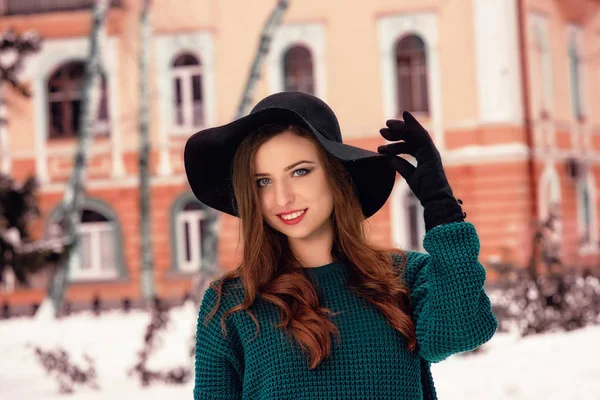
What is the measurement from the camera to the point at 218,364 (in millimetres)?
1775

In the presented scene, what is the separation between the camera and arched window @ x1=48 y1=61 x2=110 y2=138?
852 cm

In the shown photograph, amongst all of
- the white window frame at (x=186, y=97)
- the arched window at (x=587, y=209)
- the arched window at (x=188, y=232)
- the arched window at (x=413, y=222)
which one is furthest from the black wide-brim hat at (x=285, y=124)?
the arched window at (x=587, y=209)

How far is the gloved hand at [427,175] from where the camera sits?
1.61 m

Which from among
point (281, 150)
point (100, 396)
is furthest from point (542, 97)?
point (281, 150)

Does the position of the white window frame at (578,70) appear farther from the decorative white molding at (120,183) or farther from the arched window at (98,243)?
the arched window at (98,243)

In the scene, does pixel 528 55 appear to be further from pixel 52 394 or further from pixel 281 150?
pixel 281 150

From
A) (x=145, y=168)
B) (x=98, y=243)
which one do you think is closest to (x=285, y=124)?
(x=145, y=168)

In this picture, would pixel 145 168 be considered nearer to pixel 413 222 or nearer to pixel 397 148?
pixel 413 222

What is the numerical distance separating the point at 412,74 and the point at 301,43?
3.46 feet

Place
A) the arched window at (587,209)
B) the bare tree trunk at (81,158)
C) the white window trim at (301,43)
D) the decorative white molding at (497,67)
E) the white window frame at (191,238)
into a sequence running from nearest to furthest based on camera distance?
the bare tree trunk at (81,158), the white window frame at (191,238), the decorative white molding at (497,67), the white window trim at (301,43), the arched window at (587,209)

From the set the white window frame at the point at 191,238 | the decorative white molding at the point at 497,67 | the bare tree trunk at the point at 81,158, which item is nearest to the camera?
the bare tree trunk at the point at 81,158

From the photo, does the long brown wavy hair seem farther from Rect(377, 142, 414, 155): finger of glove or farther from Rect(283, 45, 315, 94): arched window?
Rect(283, 45, 315, 94): arched window

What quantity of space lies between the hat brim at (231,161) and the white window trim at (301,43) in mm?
6545

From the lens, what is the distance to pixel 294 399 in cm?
168
